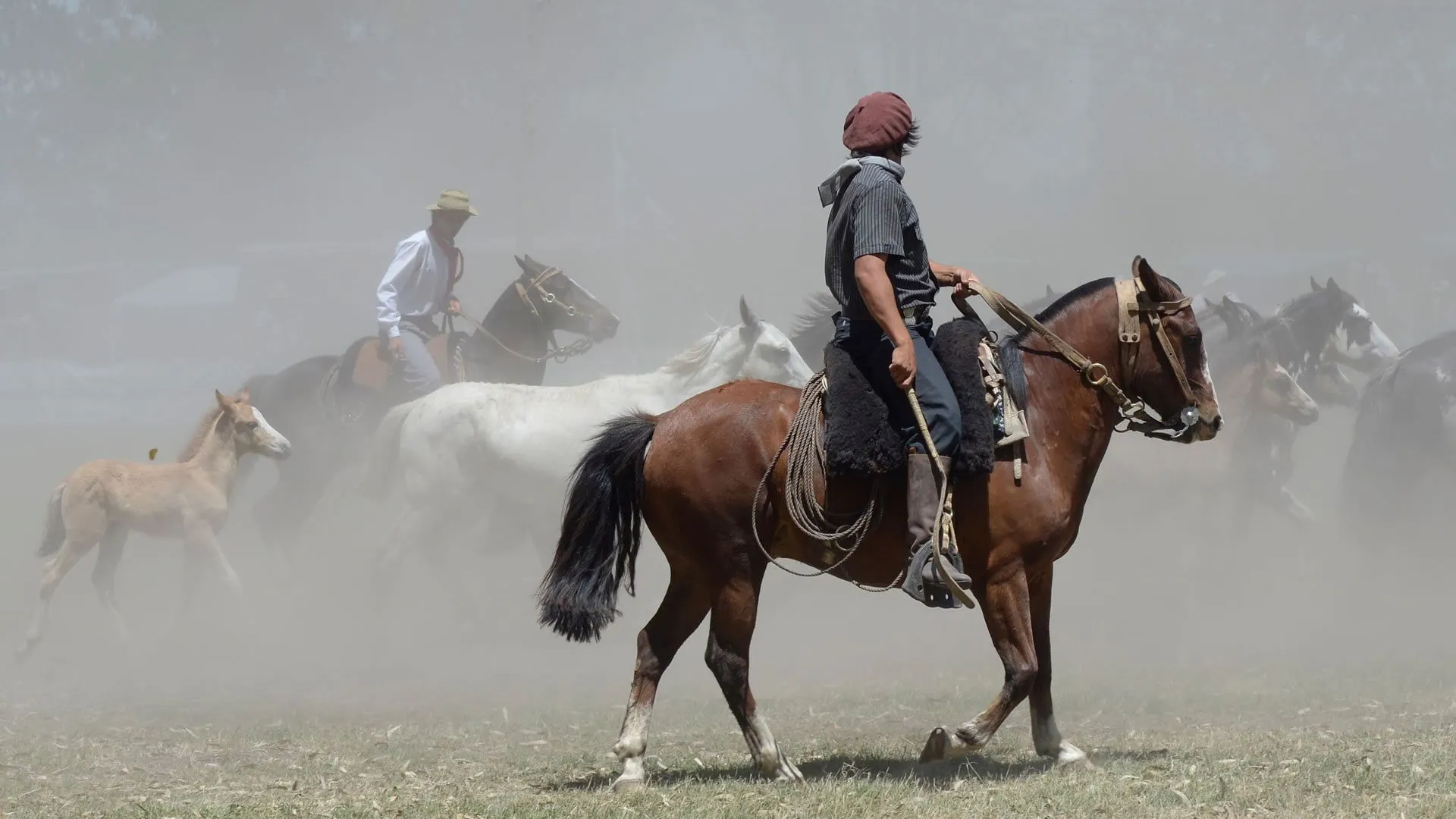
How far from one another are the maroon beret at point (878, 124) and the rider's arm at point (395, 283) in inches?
341

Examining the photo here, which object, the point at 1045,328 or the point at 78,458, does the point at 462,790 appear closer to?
the point at 1045,328

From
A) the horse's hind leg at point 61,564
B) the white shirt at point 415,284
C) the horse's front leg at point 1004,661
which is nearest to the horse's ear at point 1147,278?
the horse's front leg at point 1004,661

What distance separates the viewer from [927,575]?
651cm

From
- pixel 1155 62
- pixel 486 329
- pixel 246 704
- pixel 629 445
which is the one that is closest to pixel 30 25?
pixel 1155 62

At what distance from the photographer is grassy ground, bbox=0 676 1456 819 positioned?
6.18 meters

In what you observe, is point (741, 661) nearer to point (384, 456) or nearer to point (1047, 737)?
point (1047, 737)

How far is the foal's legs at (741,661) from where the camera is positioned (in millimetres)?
6930

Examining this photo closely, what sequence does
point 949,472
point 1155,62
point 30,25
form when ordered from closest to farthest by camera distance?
point 949,472, point 1155,62, point 30,25

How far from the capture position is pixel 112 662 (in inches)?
559

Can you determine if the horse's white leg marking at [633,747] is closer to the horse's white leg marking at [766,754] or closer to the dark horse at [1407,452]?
the horse's white leg marking at [766,754]

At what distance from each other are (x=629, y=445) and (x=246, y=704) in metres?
5.52

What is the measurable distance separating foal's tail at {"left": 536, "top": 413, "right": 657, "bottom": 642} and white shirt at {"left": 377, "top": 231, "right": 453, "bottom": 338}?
→ 8.09 meters

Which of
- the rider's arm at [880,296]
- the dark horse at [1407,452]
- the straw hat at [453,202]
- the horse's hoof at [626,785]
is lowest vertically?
the horse's hoof at [626,785]

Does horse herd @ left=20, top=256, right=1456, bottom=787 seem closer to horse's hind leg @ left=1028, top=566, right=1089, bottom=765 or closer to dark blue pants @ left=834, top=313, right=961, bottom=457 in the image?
horse's hind leg @ left=1028, top=566, right=1089, bottom=765
